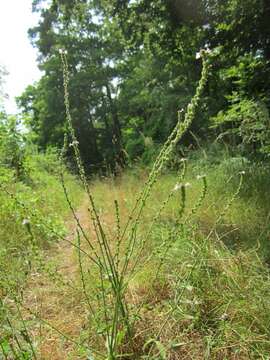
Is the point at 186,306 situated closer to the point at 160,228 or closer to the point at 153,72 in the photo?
the point at 160,228

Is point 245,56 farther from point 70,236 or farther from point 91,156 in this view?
point 91,156

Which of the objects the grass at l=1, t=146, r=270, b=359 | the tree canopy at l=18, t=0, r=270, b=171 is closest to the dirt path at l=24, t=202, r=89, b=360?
the grass at l=1, t=146, r=270, b=359

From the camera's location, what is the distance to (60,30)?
21.9 metres

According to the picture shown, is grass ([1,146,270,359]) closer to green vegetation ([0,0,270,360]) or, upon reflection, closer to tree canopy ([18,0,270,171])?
green vegetation ([0,0,270,360])

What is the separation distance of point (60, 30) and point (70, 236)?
797 inches

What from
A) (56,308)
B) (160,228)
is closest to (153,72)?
(160,228)

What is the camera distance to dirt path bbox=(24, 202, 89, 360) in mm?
1758

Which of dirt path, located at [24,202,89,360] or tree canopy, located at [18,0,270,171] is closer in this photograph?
dirt path, located at [24,202,89,360]

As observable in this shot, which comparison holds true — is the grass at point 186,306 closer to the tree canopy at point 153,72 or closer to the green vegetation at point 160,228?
the green vegetation at point 160,228

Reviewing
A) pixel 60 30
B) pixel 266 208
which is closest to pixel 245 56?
pixel 266 208

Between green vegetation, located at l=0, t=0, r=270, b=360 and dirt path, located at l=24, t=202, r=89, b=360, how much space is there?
11 millimetres

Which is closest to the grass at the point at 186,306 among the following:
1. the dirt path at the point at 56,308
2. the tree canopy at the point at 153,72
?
the dirt path at the point at 56,308

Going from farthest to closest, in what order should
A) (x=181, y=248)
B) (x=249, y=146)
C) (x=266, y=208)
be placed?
1. (x=249, y=146)
2. (x=266, y=208)
3. (x=181, y=248)

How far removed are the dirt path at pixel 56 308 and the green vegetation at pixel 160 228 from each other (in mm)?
11
